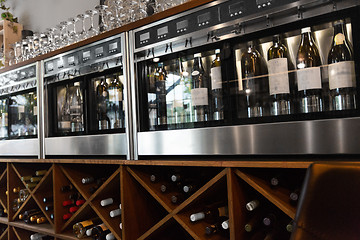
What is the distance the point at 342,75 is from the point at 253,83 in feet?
1.01

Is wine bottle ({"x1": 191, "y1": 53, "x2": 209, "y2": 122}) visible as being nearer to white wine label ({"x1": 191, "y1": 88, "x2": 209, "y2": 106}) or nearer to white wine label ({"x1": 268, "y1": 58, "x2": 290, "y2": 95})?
white wine label ({"x1": 191, "y1": 88, "x2": 209, "y2": 106})

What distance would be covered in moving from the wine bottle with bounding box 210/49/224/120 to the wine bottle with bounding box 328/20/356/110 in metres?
0.40

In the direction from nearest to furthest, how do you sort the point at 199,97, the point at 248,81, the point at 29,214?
the point at 248,81 → the point at 199,97 → the point at 29,214

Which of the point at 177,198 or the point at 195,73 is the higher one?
the point at 195,73

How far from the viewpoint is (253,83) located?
1.19 meters

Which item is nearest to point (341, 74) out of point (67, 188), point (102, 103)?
point (102, 103)

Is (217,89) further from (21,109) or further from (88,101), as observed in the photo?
(21,109)

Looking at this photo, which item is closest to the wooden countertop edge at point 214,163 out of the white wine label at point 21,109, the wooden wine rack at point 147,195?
the wooden wine rack at point 147,195

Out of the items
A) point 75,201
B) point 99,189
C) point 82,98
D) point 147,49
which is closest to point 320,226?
point 147,49

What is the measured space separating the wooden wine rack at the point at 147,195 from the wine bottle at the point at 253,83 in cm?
21

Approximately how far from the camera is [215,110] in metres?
1.27

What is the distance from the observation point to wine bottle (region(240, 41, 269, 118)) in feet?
3.79

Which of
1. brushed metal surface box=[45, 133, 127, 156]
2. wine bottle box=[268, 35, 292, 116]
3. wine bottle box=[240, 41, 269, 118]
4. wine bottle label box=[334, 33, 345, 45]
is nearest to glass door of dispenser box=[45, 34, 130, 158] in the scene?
brushed metal surface box=[45, 133, 127, 156]

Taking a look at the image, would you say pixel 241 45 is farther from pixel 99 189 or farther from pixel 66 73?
pixel 66 73
